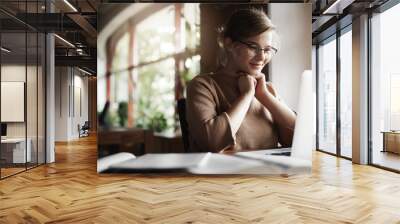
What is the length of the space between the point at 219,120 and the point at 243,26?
1551 mm

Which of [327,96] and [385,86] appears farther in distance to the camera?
[327,96]

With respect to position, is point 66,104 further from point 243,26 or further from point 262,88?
point 262,88

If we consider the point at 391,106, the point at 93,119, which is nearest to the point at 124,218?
the point at 391,106

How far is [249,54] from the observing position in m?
6.10

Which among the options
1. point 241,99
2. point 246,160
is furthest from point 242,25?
point 246,160

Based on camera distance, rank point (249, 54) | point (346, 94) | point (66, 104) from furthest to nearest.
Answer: point (66, 104) → point (346, 94) → point (249, 54)

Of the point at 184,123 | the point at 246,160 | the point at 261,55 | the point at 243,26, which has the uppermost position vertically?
the point at 243,26

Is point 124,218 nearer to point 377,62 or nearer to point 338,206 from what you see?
point 338,206

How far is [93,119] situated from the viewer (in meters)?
20.6

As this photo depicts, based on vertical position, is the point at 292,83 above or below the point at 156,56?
below

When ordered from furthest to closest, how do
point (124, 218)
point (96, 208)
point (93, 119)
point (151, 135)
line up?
point (93, 119)
point (151, 135)
point (96, 208)
point (124, 218)

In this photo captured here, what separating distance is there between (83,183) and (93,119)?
15.4 m

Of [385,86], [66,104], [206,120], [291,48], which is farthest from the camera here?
[66,104]

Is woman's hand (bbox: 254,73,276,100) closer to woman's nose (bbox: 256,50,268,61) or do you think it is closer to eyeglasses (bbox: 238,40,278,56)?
woman's nose (bbox: 256,50,268,61)
